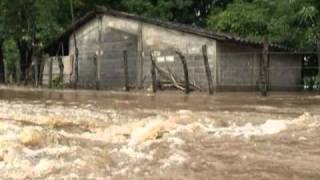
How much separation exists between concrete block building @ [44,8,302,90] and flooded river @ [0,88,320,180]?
939cm

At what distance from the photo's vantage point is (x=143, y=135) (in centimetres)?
1038

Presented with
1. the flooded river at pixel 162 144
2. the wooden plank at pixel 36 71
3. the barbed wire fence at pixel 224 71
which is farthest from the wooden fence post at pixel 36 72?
the flooded river at pixel 162 144

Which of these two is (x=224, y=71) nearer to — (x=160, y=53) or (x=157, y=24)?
(x=160, y=53)

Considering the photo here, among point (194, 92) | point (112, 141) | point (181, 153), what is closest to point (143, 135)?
point (112, 141)

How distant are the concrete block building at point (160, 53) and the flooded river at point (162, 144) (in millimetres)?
9389

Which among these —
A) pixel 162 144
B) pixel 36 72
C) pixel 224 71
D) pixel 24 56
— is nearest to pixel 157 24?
pixel 224 71

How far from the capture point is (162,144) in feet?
30.7

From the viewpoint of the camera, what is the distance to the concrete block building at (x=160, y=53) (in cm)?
2478

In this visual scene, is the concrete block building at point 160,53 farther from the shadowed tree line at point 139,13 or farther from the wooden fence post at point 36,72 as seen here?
the shadowed tree line at point 139,13

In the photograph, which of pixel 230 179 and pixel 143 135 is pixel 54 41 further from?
pixel 230 179

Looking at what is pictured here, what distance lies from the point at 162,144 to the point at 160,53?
57.5ft

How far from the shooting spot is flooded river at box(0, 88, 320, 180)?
739 centimetres

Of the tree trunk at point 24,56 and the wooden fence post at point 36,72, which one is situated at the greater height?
the tree trunk at point 24,56

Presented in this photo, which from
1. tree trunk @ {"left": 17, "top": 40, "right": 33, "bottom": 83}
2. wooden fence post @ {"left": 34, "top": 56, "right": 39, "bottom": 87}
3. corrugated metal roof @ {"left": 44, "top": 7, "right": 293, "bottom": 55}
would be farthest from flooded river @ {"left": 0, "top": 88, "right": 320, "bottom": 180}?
tree trunk @ {"left": 17, "top": 40, "right": 33, "bottom": 83}
